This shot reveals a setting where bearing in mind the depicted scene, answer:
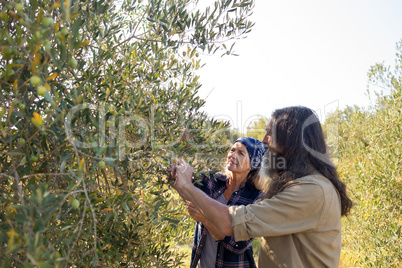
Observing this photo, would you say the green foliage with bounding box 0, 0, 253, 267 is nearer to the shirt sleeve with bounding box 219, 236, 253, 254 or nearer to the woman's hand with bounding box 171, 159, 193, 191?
the woman's hand with bounding box 171, 159, 193, 191

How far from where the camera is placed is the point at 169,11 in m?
2.72

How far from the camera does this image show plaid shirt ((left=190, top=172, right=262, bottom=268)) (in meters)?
2.93

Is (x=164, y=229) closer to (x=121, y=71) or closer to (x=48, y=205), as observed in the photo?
(x=121, y=71)

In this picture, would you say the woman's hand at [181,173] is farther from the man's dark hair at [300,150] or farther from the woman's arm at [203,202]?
the man's dark hair at [300,150]

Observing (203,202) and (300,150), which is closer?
(203,202)

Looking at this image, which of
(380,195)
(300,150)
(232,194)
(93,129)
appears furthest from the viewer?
(380,195)

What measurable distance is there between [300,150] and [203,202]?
788 mm

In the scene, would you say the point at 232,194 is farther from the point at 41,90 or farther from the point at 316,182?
the point at 41,90

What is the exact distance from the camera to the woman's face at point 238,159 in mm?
3322

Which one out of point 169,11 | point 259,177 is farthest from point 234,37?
point 259,177

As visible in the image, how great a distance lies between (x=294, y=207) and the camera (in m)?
2.20

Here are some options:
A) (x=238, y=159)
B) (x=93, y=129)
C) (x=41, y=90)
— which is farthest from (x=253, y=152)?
(x=41, y=90)

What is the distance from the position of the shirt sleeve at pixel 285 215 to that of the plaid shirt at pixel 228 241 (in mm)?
622

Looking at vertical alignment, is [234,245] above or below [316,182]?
below
